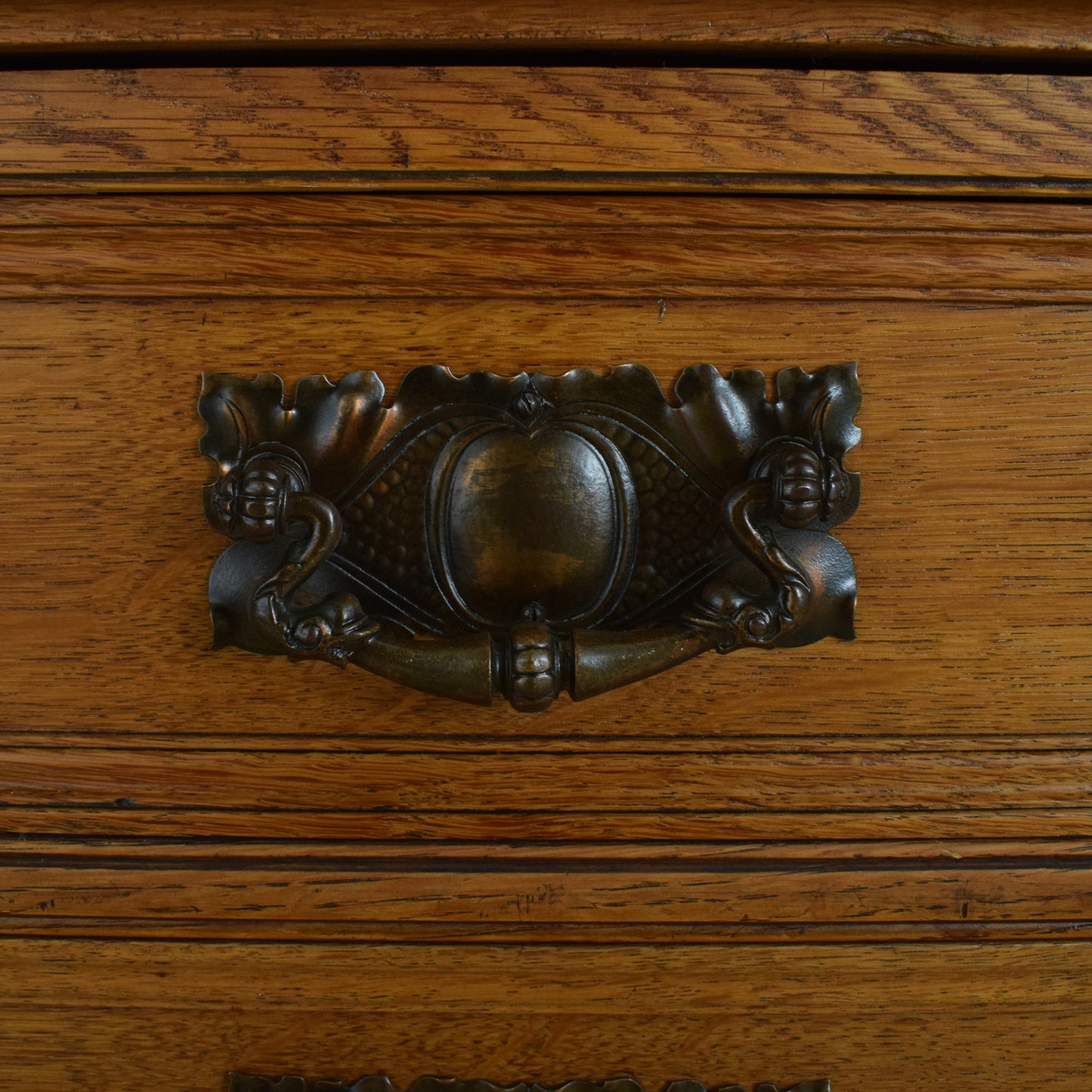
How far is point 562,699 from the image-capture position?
37 cm

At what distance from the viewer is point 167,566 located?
1.17ft

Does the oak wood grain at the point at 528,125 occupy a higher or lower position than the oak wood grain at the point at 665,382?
higher

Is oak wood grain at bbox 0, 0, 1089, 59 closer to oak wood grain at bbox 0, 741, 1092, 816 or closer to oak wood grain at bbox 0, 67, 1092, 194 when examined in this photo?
oak wood grain at bbox 0, 67, 1092, 194

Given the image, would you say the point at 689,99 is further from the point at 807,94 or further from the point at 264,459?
the point at 264,459

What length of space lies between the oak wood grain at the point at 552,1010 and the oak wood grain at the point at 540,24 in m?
0.34

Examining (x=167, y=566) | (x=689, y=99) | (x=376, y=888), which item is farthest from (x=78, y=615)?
(x=689, y=99)

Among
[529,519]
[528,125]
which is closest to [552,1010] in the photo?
[529,519]

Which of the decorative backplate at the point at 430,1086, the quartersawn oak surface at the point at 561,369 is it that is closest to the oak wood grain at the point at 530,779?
the quartersawn oak surface at the point at 561,369

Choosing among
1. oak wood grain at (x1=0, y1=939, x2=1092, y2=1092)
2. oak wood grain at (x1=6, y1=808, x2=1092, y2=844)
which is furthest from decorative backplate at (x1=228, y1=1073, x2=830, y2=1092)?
oak wood grain at (x1=6, y1=808, x2=1092, y2=844)

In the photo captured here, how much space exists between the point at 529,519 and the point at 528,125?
0.13m

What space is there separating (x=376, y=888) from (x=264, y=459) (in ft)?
0.58

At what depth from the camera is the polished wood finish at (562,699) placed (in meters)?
0.31

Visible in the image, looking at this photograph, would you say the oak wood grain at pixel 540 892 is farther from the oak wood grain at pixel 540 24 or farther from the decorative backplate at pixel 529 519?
the oak wood grain at pixel 540 24

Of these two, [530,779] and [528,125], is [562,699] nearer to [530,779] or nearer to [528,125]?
[530,779]
